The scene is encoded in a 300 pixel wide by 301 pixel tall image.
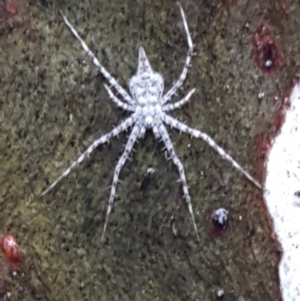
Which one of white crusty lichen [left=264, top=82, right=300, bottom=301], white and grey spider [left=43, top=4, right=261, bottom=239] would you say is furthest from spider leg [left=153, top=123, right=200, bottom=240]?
white crusty lichen [left=264, top=82, right=300, bottom=301]

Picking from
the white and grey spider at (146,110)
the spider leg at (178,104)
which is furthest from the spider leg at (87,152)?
the spider leg at (178,104)

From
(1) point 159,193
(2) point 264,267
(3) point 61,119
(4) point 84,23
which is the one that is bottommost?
(2) point 264,267

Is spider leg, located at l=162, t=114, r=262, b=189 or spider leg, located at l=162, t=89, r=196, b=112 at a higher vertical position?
spider leg, located at l=162, t=89, r=196, b=112

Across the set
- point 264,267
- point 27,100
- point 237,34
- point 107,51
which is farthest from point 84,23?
point 264,267

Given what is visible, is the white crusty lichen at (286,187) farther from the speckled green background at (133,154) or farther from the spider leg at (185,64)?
the spider leg at (185,64)

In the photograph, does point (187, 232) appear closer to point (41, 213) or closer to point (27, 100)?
point (41, 213)

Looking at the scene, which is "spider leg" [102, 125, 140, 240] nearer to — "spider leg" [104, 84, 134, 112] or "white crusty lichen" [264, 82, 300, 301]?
"spider leg" [104, 84, 134, 112]

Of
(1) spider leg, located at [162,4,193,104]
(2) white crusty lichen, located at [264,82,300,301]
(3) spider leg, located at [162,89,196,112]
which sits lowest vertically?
(2) white crusty lichen, located at [264,82,300,301]
